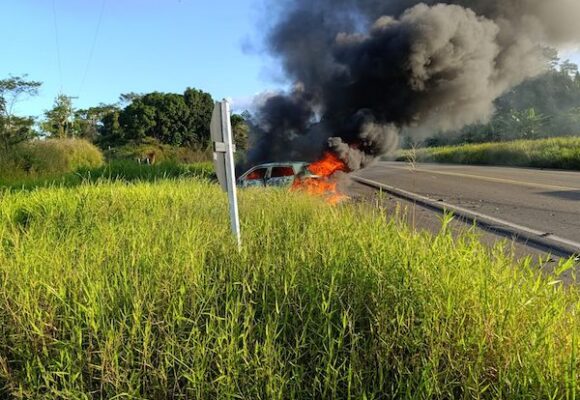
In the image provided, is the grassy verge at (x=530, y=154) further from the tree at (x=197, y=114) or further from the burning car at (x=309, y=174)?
the tree at (x=197, y=114)

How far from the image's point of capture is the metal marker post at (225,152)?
3879 millimetres

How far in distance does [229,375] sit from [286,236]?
1958 millimetres

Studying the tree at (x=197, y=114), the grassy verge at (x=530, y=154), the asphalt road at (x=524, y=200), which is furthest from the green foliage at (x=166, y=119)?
the asphalt road at (x=524, y=200)

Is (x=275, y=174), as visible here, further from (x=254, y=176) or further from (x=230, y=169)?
(x=230, y=169)

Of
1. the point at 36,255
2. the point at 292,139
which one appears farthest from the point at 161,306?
the point at 292,139

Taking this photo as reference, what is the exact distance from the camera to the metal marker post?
153 inches

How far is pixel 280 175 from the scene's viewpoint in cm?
1213

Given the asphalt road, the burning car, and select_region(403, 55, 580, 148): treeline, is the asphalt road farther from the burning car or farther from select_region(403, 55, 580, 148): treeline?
select_region(403, 55, 580, 148): treeline

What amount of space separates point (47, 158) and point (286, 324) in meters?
16.7

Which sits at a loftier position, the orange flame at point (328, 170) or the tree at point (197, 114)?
the tree at point (197, 114)

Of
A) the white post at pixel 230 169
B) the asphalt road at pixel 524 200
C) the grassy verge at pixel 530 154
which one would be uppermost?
the white post at pixel 230 169

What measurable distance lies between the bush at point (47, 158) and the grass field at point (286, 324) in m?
12.7

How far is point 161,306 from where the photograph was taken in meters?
2.69

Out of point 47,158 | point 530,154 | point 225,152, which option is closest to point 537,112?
point 530,154
